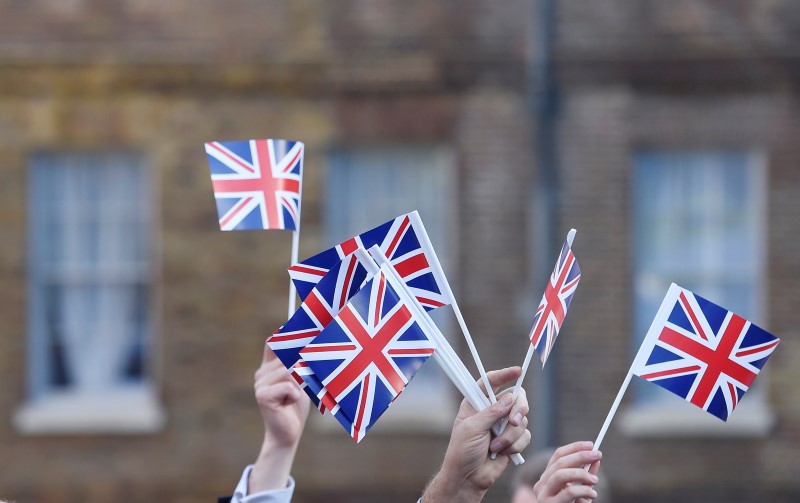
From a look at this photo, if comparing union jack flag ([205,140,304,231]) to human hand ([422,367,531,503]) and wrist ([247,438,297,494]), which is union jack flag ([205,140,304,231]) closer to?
wrist ([247,438,297,494])

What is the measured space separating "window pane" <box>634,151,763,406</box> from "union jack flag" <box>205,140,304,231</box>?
21.7ft

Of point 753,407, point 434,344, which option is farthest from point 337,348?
point 753,407

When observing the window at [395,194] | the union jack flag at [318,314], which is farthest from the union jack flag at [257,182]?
the window at [395,194]

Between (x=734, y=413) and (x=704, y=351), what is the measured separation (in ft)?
23.1

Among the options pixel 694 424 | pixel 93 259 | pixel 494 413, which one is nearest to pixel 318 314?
pixel 494 413

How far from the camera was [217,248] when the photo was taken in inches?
385

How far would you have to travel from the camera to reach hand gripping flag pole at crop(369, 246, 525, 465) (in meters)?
2.67

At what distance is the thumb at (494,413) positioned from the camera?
2641mm

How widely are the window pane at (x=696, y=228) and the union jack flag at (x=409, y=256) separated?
7.15 m

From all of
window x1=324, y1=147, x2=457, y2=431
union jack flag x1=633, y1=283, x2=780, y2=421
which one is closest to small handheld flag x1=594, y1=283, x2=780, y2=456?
union jack flag x1=633, y1=283, x2=780, y2=421

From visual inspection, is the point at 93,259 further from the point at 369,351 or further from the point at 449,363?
the point at 449,363

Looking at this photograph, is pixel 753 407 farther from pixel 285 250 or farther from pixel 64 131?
pixel 64 131

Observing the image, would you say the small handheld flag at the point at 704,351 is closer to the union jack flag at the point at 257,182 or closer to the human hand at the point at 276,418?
the human hand at the point at 276,418

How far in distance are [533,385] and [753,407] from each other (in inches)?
66.5
